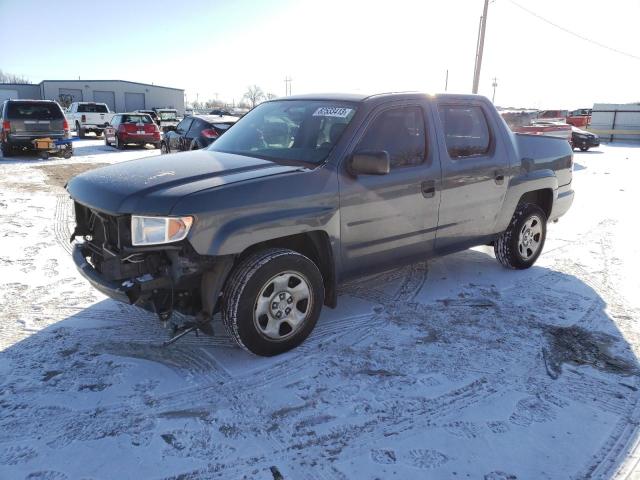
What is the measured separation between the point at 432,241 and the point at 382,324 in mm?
926

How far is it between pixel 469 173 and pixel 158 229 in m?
2.88

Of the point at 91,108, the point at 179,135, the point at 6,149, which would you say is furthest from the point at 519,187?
the point at 91,108

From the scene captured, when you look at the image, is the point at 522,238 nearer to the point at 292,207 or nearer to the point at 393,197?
the point at 393,197

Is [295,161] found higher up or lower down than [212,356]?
higher up

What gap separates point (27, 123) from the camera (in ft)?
48.7

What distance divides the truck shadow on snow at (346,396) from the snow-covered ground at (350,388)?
11 mm

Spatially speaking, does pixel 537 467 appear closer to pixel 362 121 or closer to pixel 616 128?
pixel 362 121

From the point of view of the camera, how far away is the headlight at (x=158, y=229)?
3.04 m

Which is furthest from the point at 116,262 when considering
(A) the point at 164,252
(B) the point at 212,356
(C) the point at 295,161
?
(C) the point at 295,161

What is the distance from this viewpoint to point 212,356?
3.58 m

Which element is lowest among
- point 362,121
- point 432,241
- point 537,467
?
point 537,467

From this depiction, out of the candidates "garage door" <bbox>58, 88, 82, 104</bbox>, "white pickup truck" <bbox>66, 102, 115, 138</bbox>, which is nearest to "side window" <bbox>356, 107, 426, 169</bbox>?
"white pickup truck" <bbox>66, 102, 115, 138</bbox>

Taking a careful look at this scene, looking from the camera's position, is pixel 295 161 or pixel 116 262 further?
pixel 295 161

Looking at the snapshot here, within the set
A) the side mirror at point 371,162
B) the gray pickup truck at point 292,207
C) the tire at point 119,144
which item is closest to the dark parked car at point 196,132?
the gray pickup truck at point 292,207
